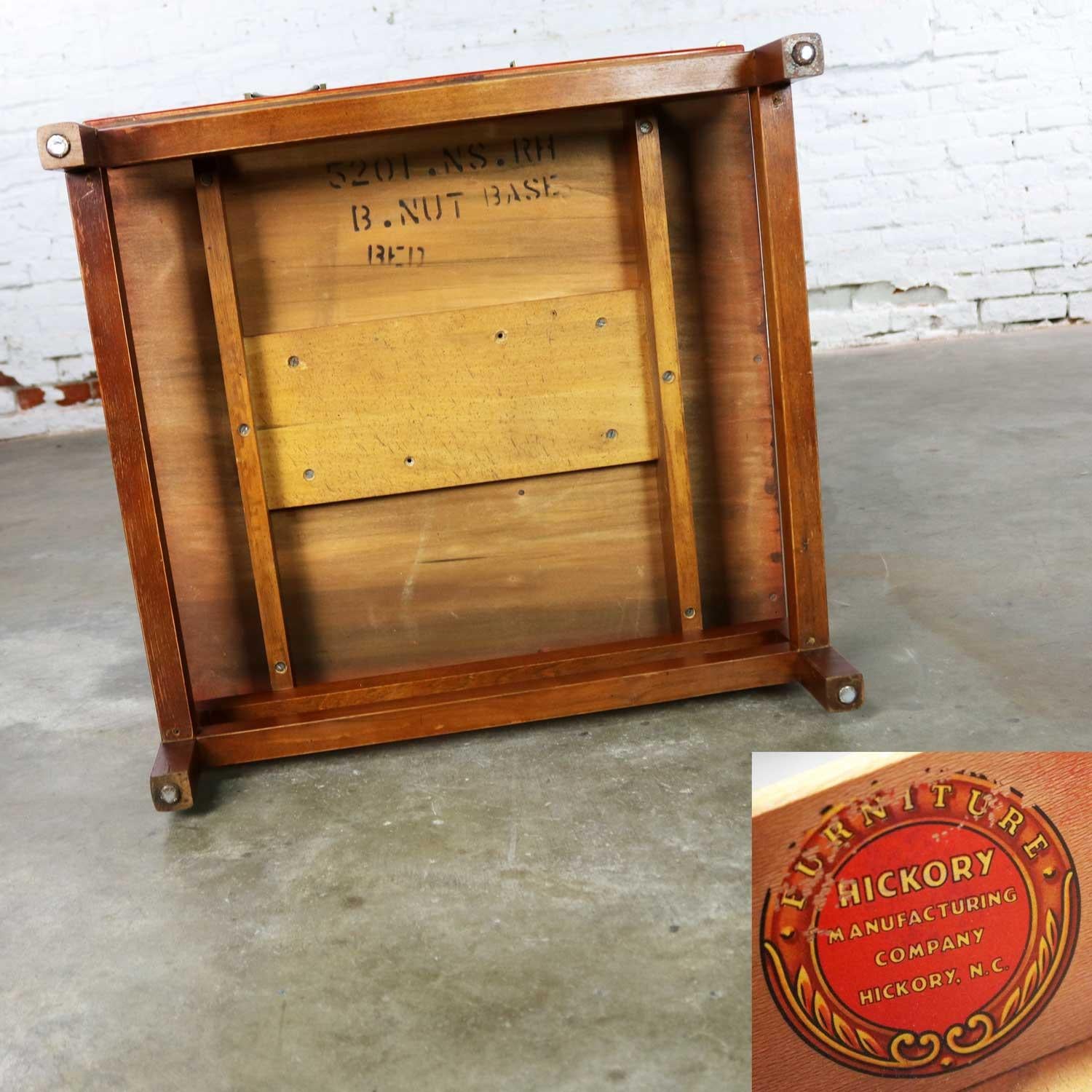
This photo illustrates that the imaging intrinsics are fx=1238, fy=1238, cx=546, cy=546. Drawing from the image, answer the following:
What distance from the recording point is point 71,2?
158 inches

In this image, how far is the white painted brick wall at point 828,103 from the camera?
402 cm

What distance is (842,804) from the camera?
461 mm

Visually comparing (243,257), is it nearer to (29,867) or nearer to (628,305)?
(628,305)

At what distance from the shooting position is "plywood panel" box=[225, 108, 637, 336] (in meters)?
1.54

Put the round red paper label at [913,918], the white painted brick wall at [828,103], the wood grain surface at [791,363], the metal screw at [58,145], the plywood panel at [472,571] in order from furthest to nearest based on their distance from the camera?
the white painted brick wall at [828,103] → the plywood panel at [472,571] → the wood grain surface at [791,363] → the metal screw at [58,145] → the round red paper label at [913,918]

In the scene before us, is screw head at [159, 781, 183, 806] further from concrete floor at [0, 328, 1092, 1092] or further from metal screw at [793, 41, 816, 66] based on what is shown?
metal screw at [793, 41, 816, 66]

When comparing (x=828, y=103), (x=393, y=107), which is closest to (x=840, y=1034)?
(x=393, y=107)

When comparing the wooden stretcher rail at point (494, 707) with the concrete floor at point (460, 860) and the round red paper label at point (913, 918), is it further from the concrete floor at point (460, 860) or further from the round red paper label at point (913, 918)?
the round red paper label at point (913, 918)

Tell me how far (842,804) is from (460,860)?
0.87 meters

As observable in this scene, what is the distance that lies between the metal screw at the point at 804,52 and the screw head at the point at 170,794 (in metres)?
1.09

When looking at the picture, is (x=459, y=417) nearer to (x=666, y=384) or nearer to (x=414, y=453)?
(x=414, y=453)

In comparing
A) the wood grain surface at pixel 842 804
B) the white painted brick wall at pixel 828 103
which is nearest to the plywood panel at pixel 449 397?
the wood grain surface at pixel 842 804

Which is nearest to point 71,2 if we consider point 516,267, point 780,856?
point 516,267

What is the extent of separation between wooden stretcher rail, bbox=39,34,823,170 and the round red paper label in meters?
1.11
